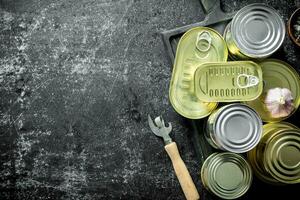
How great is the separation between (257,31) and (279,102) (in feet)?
1.00

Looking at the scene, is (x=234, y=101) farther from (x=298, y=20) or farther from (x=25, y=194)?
(x=25, y=194)

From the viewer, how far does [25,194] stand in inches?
74.4

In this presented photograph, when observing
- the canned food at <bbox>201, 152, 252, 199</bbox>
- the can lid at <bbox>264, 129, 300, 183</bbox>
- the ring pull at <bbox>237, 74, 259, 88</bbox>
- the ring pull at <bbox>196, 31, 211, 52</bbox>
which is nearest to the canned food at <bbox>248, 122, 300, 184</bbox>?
the can lid at <bbox>264, 129, 300, 183</bbox>

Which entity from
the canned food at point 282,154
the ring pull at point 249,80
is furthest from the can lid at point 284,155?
the ring pull at point 249,80

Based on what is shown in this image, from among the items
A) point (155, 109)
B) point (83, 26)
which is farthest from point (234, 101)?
point (83, 26)

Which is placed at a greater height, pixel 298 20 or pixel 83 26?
pixel 83 26

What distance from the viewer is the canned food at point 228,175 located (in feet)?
5.78

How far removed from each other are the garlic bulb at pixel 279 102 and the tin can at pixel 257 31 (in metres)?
0.17

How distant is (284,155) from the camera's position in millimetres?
1671

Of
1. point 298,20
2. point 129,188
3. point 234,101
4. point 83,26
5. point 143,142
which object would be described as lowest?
point 129,188

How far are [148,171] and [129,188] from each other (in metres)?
0.12

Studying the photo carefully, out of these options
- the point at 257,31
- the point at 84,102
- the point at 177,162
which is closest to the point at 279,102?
the point at 257,31

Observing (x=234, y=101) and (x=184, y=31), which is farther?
(x=184, y=31)

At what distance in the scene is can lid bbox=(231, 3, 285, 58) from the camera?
1.68 meters
